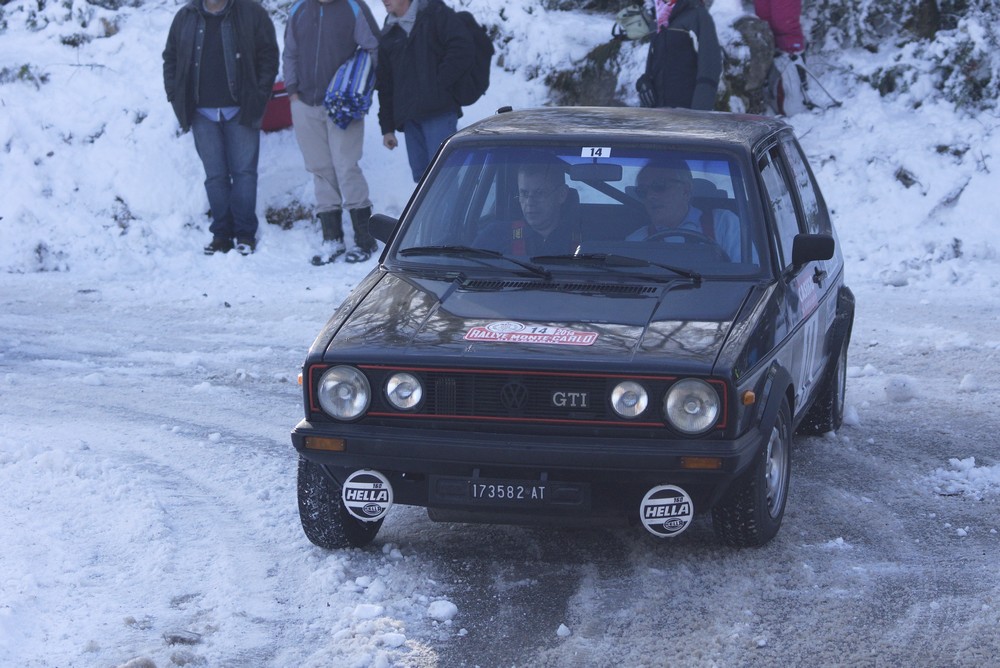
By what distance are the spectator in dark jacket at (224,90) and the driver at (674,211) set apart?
253 inches

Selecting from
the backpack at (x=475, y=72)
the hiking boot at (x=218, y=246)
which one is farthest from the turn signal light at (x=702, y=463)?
the hiking boot at (x=218, y=246)

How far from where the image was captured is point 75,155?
12.6 metres

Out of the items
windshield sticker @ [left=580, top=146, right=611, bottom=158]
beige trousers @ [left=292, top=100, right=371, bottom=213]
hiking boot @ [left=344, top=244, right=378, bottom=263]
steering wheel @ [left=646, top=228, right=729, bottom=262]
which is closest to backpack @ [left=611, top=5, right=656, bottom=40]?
beige trousers @ [left=292, top=100, right=371, bottom=213]

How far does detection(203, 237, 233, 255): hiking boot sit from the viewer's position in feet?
37.8

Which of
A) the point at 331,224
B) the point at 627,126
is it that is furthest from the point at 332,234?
the point at 627,126

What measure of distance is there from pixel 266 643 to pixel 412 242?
2023 millimetres

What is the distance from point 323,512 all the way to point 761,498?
169 cm

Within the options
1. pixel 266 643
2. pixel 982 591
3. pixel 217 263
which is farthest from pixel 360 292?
pixel 217 263

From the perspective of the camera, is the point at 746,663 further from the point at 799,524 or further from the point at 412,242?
the point at 412,242

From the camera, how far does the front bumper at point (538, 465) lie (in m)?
4.63

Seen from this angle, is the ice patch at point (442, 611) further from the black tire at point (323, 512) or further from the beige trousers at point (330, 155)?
the beige trousers at point (330, 155)

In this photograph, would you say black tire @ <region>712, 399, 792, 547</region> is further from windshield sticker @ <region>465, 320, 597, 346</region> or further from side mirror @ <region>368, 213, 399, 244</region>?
side mirror @ <region>368, 213, 399, 244</region>

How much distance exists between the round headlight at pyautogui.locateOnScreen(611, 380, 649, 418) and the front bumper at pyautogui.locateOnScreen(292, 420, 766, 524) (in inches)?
3.9

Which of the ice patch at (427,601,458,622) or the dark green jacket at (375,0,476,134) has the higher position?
the dark green jacket at (375,0,476,134)
